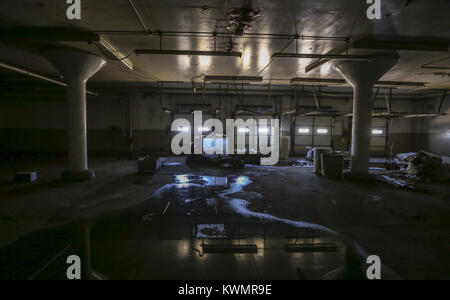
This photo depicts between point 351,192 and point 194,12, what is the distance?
710 cm

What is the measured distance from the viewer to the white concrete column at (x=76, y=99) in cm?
832

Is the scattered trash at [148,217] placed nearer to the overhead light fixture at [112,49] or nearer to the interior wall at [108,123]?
the overhead light fixture at [112,49]

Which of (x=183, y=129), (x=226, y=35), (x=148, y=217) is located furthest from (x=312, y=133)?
(x=148, y=217)

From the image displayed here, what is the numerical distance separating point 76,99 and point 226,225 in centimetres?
780

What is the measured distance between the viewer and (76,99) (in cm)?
873

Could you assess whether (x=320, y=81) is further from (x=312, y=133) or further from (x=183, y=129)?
(x=183, y=129)

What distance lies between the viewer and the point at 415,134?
1961 cm

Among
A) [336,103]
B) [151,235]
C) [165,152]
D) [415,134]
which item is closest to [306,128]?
[336,103]

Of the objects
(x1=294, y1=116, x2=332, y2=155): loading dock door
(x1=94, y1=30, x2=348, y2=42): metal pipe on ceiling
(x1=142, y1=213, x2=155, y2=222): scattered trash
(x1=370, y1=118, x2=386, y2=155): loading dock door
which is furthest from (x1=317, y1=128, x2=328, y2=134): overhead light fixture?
(x1=142, y1=213, x2=155, y2=222): scattered trash

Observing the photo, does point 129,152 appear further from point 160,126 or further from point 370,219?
point 370,219

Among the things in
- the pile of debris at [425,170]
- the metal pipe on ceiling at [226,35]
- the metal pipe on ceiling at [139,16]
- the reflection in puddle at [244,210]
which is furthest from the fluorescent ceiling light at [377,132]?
the metal pipe on ceiling at [139,16]

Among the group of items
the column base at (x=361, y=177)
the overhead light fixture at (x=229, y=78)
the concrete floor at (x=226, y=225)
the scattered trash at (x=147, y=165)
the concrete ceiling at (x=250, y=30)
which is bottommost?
the concrete floor at (x=226, y=225)

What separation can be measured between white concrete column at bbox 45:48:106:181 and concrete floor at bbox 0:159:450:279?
96 cm

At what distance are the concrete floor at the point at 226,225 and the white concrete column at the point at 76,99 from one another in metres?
0.96
